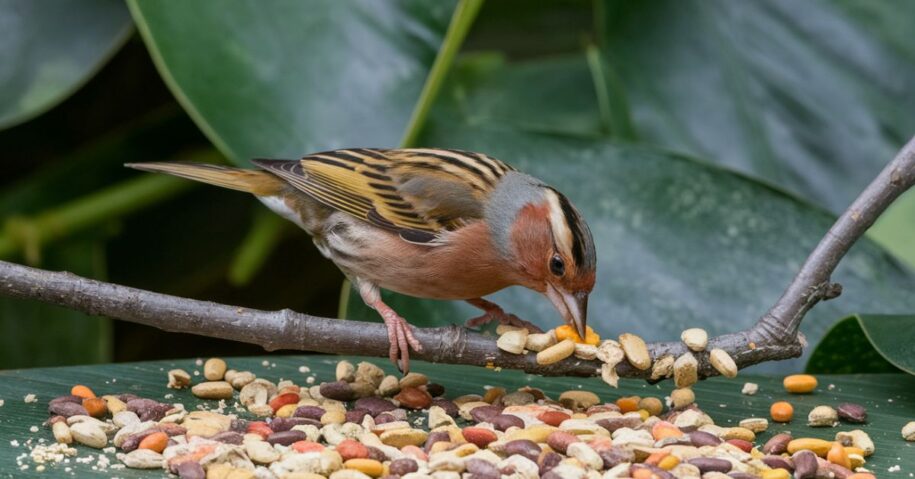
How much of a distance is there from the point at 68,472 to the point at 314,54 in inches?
60.6

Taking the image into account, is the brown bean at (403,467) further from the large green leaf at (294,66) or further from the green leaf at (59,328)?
the green leaf at (59,328)

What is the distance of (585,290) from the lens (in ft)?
8.09

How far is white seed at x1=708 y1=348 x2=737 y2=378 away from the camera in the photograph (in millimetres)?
2334

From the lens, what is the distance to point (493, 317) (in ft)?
8.83

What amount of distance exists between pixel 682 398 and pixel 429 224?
0.71 meters

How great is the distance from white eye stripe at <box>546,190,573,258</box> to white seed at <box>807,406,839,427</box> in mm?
621

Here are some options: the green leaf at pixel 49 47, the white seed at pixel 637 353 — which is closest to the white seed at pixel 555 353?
the white seed at pixel 637 353

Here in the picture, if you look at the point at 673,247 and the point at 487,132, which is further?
the point at 487,132

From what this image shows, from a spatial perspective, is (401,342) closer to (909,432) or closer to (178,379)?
(178,379)

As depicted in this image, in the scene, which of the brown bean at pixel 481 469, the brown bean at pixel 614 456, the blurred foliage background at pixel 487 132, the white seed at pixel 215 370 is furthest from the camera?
the blurred foliage background at pixel 487 132

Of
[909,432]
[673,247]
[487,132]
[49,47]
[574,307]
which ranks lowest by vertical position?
[909,432]

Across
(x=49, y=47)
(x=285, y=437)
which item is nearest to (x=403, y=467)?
→ (x=285, y=437)

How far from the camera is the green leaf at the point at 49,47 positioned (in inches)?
129

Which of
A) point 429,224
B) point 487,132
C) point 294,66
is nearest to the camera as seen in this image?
point 429,224
